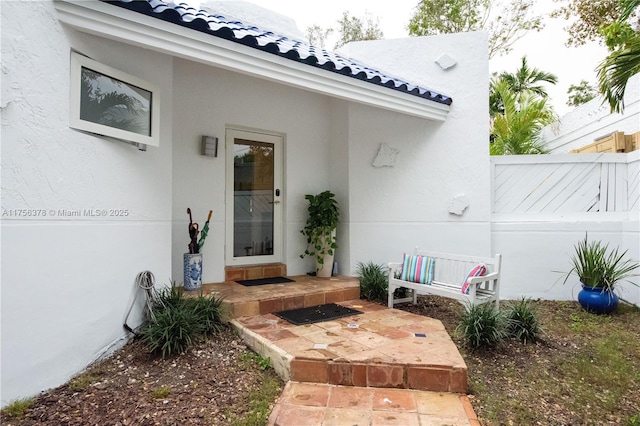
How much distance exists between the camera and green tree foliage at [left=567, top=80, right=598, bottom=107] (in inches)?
669

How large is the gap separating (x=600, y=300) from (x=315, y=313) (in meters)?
3.90

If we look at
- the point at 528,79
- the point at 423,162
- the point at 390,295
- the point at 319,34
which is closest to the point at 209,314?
the point at 390,295

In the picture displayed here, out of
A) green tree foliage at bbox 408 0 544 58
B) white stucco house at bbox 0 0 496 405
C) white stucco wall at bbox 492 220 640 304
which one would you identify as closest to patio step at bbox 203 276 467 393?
white stucco house at bbox 0 0 496 405

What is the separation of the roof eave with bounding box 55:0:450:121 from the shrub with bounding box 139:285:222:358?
8.12ft

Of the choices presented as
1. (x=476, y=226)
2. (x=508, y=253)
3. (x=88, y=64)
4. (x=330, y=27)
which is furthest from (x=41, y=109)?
(x=330, y=27)

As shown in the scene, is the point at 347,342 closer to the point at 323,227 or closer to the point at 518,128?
the point at 323,227

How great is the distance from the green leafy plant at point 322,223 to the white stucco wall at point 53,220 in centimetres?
292

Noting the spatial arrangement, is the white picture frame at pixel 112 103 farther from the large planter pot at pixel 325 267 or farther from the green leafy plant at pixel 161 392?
Answer: the large planter pot at pixel 325 267

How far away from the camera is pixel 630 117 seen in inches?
334

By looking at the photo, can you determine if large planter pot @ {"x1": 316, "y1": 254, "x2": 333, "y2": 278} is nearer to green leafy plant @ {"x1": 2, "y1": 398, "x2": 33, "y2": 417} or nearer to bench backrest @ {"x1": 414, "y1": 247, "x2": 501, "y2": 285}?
bench backrest @ {"x1": 414, "y1": 247, "x2": 501, "y2": 285}

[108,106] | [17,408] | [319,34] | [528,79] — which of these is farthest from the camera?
[319,34]

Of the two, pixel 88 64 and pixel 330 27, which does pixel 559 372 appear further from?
pixel 330 27

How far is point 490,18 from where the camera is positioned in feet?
48.4

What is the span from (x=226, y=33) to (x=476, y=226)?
457 centimetres
